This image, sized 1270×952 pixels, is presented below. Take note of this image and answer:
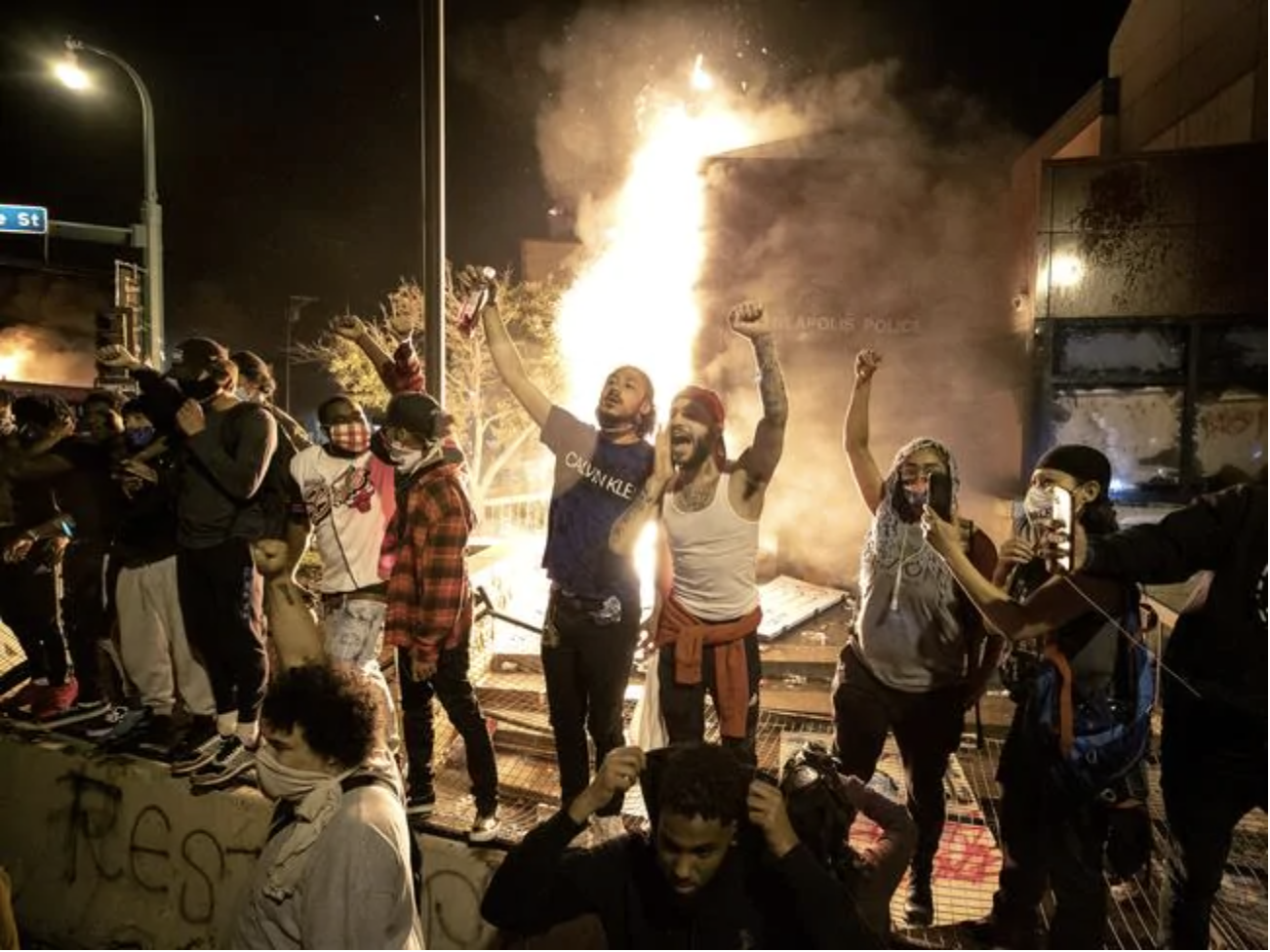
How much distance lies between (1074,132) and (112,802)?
14.8 m

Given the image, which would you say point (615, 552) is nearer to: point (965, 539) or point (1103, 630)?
point (965, 539)

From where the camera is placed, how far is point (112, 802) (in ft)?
15.7

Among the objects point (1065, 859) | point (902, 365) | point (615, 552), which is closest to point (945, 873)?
point (1065, 859)

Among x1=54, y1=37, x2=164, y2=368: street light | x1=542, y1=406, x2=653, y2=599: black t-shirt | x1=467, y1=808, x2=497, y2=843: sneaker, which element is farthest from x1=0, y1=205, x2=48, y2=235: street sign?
x1=467, y1=808, x2=497, y2=843: sneaker

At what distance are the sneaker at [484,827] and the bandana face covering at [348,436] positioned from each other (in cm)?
183

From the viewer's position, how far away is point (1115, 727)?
319cm

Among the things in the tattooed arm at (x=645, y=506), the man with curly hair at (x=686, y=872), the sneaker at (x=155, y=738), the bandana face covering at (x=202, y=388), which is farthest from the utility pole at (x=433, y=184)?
the man with curly hair at (x=686, y=872)

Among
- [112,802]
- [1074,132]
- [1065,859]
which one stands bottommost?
[112,802]

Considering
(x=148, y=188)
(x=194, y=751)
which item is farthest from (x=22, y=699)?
(x=148, y=188)

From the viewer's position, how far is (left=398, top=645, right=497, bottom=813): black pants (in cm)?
404

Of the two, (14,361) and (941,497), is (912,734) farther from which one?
(14,361)

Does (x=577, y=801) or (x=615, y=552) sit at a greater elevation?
(x=615, y=552)

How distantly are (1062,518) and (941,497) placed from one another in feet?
1.68

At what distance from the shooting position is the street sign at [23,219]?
12.6 m
